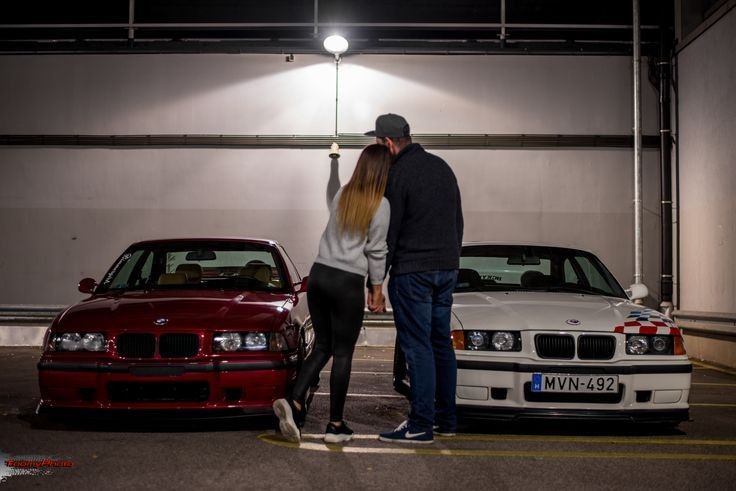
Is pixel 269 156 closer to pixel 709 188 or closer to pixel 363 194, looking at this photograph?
pixel 709 188

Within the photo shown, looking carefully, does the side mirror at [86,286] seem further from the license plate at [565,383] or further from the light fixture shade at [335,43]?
the light fixture shade at [335,43]

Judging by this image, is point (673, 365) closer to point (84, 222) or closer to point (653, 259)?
point (653, 259)

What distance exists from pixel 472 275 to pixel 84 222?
8377 mm

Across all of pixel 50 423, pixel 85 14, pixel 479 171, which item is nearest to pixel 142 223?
Answer: pixel 85 14

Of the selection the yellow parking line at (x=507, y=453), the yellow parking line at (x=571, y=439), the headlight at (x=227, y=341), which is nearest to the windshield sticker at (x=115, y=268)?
the headlight at (x=227, y=341)

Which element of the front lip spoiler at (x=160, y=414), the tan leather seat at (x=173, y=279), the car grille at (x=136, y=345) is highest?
the tan leather seat at (x=173, y=279)

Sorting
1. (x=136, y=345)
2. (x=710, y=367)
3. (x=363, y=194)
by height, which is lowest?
(x=710, y=367)

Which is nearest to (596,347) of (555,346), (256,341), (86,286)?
(555,346)

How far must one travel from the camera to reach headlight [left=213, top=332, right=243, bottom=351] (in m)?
4.77

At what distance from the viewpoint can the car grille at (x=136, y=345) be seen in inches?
186

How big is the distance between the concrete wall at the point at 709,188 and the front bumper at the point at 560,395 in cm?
560

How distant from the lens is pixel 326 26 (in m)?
13.0

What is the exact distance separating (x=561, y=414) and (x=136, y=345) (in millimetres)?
2605

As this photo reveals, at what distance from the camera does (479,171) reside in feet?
40.7
